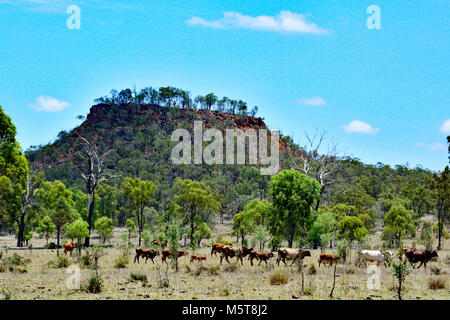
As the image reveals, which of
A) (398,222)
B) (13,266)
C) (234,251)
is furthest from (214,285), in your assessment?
(398,222)

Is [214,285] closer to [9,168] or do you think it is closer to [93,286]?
[93,286]

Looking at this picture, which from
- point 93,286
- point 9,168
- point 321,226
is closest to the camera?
point 93,286

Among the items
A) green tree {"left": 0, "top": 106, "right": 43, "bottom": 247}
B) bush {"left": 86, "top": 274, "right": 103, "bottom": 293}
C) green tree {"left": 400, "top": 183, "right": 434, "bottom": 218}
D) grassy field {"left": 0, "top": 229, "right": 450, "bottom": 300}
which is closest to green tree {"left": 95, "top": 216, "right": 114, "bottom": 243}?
green tree {"left": 0, "top": 106, "right": 43, "bottom": 247}

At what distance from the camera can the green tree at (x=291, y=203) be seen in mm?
37059

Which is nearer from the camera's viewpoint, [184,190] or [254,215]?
[254,215]

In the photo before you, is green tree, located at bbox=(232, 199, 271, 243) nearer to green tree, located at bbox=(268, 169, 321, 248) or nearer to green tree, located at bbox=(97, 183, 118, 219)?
green tree, located at bbox=(268, 169, 321, 248)

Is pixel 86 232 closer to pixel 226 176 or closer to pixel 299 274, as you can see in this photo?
pixel 299 274

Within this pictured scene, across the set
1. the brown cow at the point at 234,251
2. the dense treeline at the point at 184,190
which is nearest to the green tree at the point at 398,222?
the dense treeline at the point at 184,190

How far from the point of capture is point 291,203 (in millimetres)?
36812

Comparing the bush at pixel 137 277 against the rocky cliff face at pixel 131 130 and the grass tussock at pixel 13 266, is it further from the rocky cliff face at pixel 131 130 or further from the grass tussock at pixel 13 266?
the rocky cliff face at pixel 131 130

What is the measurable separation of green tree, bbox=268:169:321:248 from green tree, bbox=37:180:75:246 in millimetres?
21321

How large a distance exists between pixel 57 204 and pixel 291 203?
24.6 m

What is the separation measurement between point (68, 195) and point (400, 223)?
3897 centimetres

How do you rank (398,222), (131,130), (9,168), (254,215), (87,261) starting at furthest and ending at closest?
(131,130) → (398,222) → (254,215) → (9,168) → (87,261)
